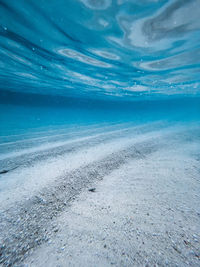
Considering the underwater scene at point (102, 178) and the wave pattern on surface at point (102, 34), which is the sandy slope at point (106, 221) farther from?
the wave pattern on surface at point (102, 34)

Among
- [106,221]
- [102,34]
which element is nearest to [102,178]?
[106,221]

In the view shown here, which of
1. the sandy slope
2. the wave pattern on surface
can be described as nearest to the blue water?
the wave pattern on surface

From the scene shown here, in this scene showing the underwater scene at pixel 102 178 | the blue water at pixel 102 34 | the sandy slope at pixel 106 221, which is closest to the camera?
the sandy slope at pixel 106 221

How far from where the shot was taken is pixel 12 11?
20.6 ft

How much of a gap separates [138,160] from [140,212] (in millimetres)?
3209

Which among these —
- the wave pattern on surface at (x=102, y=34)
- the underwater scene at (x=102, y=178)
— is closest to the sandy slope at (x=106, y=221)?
the underwater scene at (x=102, y=178)

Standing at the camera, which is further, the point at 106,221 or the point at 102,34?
the point at 102,34

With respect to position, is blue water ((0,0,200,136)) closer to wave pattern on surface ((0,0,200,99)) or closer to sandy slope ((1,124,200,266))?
wave pattern on surface ((0,0,200,99))

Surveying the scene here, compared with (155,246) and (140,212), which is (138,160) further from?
(155,246)

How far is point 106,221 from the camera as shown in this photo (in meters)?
2.82

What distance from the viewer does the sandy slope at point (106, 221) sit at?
2.11m

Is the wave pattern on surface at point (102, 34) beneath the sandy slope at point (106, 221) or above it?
above

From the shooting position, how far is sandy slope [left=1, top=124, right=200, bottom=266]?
2.11m

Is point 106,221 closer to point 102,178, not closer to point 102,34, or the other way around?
point 102,178
